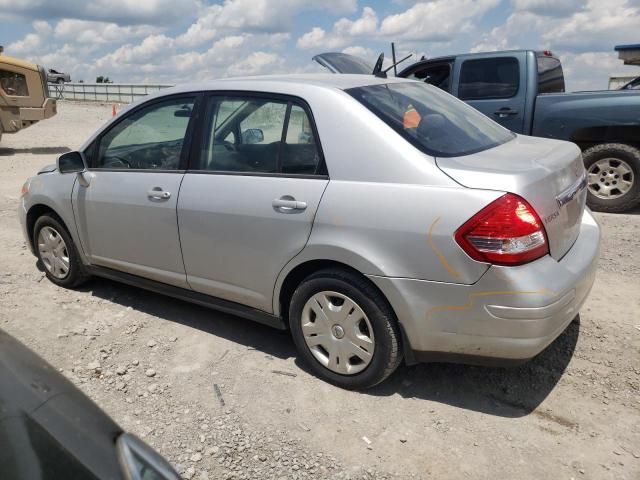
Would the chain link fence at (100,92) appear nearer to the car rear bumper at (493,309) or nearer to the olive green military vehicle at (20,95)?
the olive green military vehicle at (20,95)

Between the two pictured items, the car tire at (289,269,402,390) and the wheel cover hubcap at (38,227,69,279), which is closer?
the car tire at (289,269,402,390)

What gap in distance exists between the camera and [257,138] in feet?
11.4

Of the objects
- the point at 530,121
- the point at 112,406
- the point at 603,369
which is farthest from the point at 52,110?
the point at 603,369

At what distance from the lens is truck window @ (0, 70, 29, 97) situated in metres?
13.4

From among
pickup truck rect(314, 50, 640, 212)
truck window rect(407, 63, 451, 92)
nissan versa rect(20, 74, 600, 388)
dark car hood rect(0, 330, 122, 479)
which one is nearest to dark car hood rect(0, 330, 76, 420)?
dark car hood rect(0, 330, 122, 479)

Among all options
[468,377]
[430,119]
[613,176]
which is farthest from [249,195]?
[613,176]

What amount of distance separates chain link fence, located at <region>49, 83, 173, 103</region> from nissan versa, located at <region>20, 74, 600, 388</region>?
84.5 ft

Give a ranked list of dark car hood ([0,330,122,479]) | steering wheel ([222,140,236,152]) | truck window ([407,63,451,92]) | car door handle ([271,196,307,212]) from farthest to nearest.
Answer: truck window ([407,63,451,92]) < steering wheel ([222,140,236,152]) < car door handle ([271,196,307,212]) < dark car hood ([0,330,122,479])

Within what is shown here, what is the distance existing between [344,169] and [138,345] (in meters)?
1.96

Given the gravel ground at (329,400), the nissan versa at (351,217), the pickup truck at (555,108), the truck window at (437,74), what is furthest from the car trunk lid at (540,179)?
the truck window at (437,74)

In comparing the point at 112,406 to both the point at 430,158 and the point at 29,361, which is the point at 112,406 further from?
the point at 430,158

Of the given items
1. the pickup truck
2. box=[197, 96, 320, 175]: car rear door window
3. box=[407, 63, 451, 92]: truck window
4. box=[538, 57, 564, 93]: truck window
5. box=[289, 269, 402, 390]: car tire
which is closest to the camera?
box=[289, 269, 402, 390]: car tire

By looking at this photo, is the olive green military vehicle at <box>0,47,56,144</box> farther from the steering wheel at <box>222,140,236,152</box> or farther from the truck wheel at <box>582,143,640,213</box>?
the truck wheel at <box>582,143,640,213</box>

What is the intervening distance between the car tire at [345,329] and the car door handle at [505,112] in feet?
17.2
